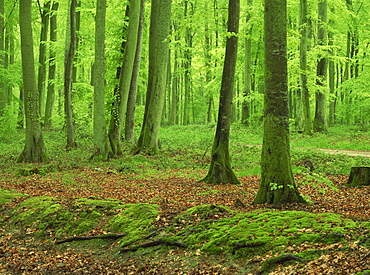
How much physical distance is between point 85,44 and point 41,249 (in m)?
18.1

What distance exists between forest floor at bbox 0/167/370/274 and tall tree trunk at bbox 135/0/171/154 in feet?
9.37

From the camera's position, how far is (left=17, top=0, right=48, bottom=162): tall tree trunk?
532 inches

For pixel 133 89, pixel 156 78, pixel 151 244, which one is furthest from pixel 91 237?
pixel 133 89

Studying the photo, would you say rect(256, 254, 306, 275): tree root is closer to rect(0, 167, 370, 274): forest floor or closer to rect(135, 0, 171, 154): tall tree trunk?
rect(0, 167, 370, 274): forest floor

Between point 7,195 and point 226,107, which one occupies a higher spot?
point 226,107

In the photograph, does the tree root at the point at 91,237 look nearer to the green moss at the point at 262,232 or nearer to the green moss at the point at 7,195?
the green moss at the point at 262,232

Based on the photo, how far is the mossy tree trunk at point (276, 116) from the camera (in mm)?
7160

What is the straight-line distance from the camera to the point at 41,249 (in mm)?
6496

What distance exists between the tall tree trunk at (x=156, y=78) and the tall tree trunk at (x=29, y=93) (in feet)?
13.4

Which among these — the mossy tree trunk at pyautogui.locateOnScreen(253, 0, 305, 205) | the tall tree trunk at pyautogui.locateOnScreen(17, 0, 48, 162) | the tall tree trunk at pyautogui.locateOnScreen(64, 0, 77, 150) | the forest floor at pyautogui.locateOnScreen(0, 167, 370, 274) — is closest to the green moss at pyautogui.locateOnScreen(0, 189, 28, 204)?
the forest floor at pyautogui.locateOnScreen(0, 167, 370, 274)

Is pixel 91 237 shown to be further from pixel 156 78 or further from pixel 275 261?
pixel 156 78

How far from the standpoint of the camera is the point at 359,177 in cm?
965

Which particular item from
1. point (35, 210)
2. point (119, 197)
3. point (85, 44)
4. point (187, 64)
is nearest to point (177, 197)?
point (119, 197)

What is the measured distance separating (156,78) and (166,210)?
358 inches
